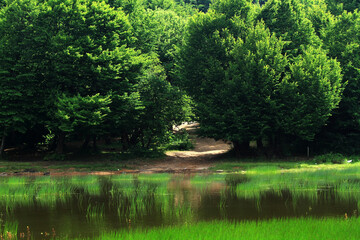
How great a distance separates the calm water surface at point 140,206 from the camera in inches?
517

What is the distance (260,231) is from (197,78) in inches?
1222

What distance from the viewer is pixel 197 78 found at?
41312 millimetres

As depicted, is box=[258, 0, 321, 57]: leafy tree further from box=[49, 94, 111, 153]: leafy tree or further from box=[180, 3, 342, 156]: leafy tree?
box=[49, 94, 111, 153]: leafy tree

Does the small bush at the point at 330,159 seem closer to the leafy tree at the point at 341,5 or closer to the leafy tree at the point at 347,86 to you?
the leafy tree at the point at 347,86

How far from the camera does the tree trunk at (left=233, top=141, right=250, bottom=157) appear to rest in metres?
40.7

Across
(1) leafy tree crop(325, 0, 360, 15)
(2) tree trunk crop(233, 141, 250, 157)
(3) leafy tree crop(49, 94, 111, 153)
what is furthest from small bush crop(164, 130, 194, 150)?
(1) leafy tree crop(325, 0, 360, 15)

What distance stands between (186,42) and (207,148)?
1576cm

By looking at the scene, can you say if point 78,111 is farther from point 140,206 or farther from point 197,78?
point 140,206

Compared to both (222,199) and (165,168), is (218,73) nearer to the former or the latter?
(165,168)

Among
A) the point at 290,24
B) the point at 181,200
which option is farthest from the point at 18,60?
the point at 290,24

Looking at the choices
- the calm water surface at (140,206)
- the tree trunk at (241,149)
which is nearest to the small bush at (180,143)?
the tree trunk at (241,149)

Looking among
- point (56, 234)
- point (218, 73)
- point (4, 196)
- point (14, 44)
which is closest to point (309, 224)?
point (56, 234)

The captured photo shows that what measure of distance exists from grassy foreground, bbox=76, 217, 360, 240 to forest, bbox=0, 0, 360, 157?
24.3 m

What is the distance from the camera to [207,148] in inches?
2057
